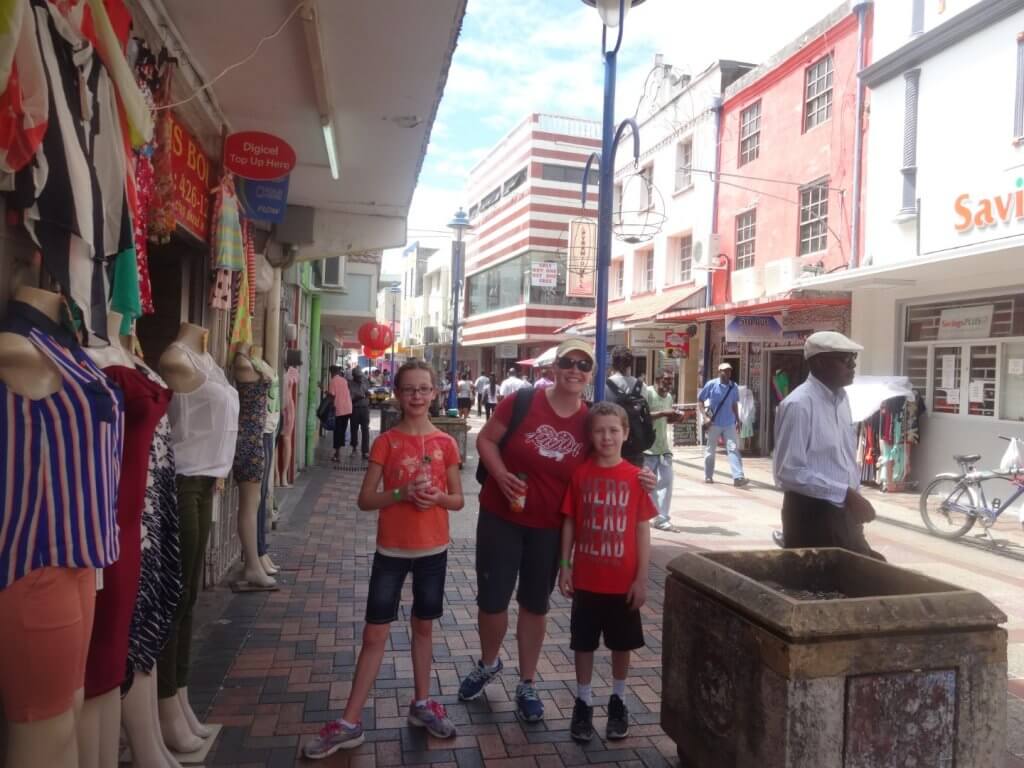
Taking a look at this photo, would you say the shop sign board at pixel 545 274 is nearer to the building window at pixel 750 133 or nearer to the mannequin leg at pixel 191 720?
the building window at pixel 750 133

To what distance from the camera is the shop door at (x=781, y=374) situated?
15289mm

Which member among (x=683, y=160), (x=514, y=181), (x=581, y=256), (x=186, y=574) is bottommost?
(x=186, y=574)

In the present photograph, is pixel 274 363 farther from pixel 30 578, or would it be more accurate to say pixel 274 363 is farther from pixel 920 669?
pixel 920 669

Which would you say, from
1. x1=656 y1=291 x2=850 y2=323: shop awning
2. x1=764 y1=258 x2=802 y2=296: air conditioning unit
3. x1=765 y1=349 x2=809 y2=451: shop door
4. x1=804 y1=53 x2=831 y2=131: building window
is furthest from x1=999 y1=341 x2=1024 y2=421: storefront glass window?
x1=804 y1=53 x2=831 y2=131: building window

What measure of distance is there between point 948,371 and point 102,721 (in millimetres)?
11642

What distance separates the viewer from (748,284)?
15992 millimetres

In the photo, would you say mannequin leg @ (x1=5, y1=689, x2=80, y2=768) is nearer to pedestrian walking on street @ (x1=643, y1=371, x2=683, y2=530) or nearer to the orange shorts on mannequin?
the orange shorts on mannequin

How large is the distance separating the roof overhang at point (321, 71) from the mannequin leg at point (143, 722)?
9.77 feet

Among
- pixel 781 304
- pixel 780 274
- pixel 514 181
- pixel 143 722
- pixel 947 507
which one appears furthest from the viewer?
pixel 514 181

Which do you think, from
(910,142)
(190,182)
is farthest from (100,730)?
(910,142)

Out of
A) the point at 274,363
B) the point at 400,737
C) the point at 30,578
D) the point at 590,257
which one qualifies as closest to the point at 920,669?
the point at 400,737

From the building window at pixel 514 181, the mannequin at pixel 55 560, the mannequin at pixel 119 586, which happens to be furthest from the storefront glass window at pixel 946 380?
the building window at pixel 514 181

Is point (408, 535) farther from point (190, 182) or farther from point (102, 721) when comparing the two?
point (190, 182)

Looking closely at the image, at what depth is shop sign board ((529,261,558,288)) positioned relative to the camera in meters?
30.5
